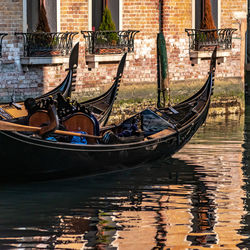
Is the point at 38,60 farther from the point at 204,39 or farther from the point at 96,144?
the point at 204,39

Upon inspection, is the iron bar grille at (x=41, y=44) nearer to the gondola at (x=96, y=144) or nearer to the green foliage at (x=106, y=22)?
the green foliage at (x=106, y=22)

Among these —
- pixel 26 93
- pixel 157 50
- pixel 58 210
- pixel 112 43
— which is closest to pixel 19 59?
pixel 26 93

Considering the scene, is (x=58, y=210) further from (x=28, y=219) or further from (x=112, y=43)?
(x=112, y=43)

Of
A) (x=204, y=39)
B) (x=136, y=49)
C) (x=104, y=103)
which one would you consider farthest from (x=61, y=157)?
(x=204, y=39)

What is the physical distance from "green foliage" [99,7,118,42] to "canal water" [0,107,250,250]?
2993mm

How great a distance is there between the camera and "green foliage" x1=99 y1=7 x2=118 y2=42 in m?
14.8

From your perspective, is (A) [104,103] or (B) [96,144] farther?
(A) [104,103]

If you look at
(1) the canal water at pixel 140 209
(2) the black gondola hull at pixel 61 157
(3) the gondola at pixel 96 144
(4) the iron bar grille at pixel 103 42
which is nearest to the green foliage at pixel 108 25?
(4) the iron bar grille at pixel 103 42

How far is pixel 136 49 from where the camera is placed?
1575 centimetres

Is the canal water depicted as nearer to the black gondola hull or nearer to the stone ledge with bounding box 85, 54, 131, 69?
the black gondola hull

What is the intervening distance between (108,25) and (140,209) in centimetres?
605

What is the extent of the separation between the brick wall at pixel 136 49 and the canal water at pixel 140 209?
2.56m

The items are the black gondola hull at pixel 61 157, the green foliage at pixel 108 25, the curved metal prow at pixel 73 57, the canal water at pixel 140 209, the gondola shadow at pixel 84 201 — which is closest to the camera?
the canal water at pixel 140 209

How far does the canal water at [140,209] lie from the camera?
7.92 meters
